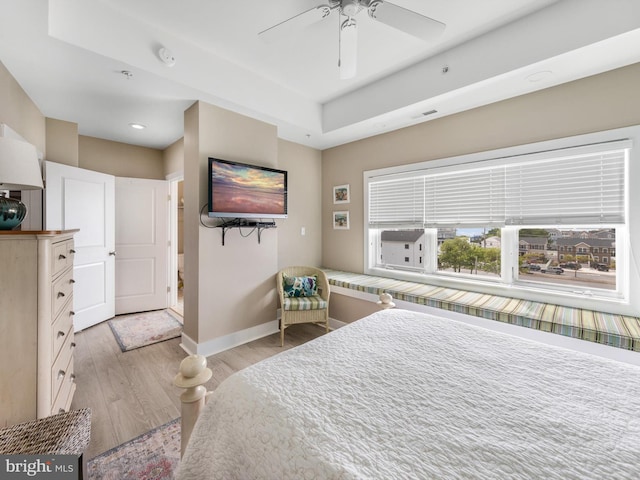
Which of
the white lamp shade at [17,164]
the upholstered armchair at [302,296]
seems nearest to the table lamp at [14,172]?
the white lamp shade at [17,164]

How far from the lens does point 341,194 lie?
389cm

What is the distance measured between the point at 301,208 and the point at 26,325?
9.78 feet

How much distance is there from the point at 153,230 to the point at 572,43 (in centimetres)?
490

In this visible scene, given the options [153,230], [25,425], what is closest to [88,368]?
[25,425]

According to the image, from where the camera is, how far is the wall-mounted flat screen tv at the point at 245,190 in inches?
105

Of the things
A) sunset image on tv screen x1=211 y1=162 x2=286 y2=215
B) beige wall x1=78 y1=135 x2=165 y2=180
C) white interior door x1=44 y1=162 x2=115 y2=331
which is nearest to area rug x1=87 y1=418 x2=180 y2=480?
sunset image on tv screen x1=211 y1=162 x2=286 y2=215

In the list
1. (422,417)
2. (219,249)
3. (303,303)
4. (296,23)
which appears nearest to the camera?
(422,417)

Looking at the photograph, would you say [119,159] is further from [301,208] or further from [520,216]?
[520,216]

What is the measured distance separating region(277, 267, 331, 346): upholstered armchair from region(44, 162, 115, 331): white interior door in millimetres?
2352

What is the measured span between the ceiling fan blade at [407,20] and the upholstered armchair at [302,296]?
8.03ft

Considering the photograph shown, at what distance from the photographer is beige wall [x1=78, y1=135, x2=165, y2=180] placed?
3662 millimetres

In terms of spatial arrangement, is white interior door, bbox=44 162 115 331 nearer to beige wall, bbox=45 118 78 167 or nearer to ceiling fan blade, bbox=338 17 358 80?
beige wall, bbox=45 118 78 167

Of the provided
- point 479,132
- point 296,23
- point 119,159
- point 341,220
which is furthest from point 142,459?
point 119,159

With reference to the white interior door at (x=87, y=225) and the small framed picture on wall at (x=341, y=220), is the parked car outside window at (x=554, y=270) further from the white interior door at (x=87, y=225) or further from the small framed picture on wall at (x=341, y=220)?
the white interior door at (x=87, y=225)
